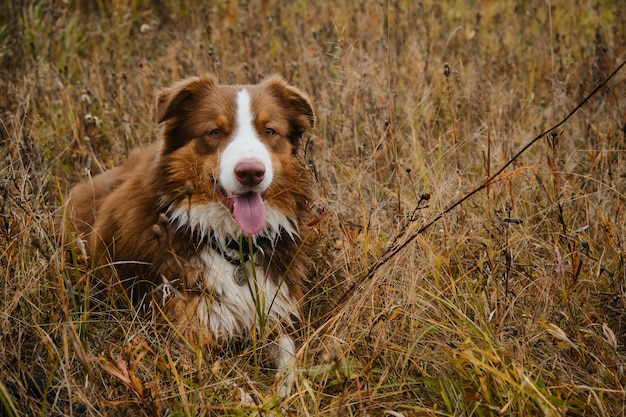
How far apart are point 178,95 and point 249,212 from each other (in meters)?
0.70

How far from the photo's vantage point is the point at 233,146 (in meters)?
2.87

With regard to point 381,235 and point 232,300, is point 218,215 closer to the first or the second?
point 232,300

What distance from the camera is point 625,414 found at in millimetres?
2180

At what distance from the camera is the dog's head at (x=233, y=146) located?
2.82 meters

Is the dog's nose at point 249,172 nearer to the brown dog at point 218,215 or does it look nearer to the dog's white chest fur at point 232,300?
the brown dog at point 218,215

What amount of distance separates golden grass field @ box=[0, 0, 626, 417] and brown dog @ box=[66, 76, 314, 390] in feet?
0.55

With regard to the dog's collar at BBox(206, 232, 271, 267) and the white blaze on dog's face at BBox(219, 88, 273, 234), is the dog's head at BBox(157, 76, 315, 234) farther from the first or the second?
the dog's collar at BBox(206, 232, 271, 267)

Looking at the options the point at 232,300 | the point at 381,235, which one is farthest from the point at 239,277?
the point at 381,235

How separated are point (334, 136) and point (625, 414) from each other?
103 inches

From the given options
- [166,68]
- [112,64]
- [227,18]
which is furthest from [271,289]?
[227,18]

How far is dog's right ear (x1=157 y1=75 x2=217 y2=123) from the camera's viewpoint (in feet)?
9.90

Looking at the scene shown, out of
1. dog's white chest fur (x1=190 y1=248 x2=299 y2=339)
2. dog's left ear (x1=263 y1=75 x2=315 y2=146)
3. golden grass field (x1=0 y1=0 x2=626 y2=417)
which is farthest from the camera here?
dog's left ear (x1=263 y1=75 x2=315 y2=146)

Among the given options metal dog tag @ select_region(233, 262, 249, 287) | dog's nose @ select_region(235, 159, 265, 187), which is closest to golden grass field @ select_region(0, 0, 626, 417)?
metal dog tag @ select_region(233, 262, 249, 287)

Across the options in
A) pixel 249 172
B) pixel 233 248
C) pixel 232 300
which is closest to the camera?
pixel 249 172
